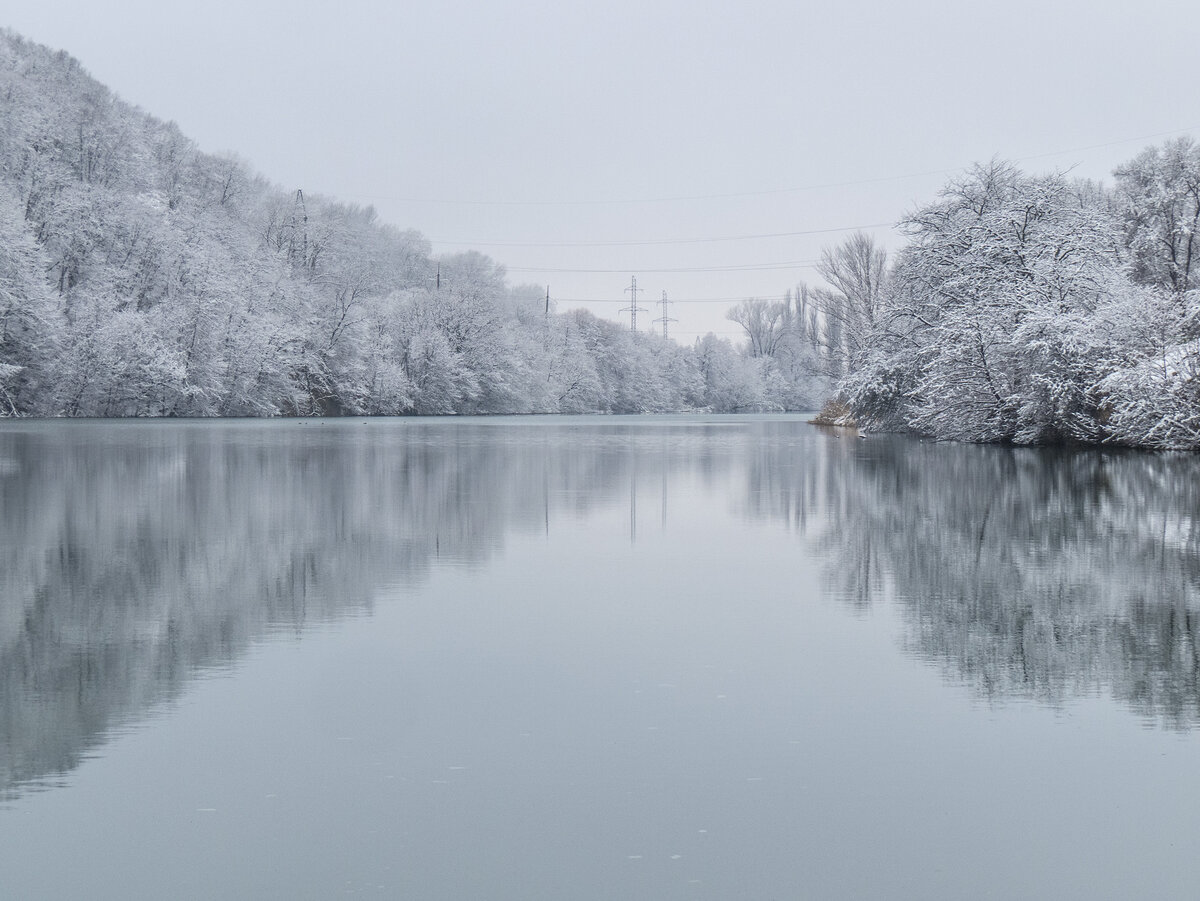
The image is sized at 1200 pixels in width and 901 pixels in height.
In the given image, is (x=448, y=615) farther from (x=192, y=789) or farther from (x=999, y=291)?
(x=999, y=291)

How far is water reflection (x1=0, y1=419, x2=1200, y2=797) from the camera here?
6289 mm

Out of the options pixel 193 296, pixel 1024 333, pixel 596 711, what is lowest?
pixel 596 711

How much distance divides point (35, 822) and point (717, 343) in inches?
4684

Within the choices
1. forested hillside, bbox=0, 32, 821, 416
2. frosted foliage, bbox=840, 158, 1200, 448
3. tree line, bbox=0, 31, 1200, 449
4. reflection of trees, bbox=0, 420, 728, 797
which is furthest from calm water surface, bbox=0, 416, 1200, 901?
forested hillside, bbox=0, 32, 821, 416

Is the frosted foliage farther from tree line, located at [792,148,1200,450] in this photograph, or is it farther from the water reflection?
the water reflection

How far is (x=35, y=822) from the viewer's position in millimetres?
4152

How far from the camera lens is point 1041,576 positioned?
9617mm

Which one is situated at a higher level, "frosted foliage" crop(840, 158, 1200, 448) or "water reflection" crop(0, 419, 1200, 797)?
"frosted foliage" crop(840, 158, 1200, 448)

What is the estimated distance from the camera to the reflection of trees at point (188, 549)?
6.02m

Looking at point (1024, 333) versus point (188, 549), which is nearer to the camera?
point (188, 549)

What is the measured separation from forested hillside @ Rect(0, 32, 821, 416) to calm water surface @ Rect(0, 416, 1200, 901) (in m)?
42.2

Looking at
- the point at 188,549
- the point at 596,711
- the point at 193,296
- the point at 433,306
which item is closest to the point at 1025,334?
the point at 188,549

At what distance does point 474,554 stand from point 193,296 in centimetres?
5145

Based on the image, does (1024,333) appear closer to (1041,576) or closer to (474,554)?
(1041,576)
